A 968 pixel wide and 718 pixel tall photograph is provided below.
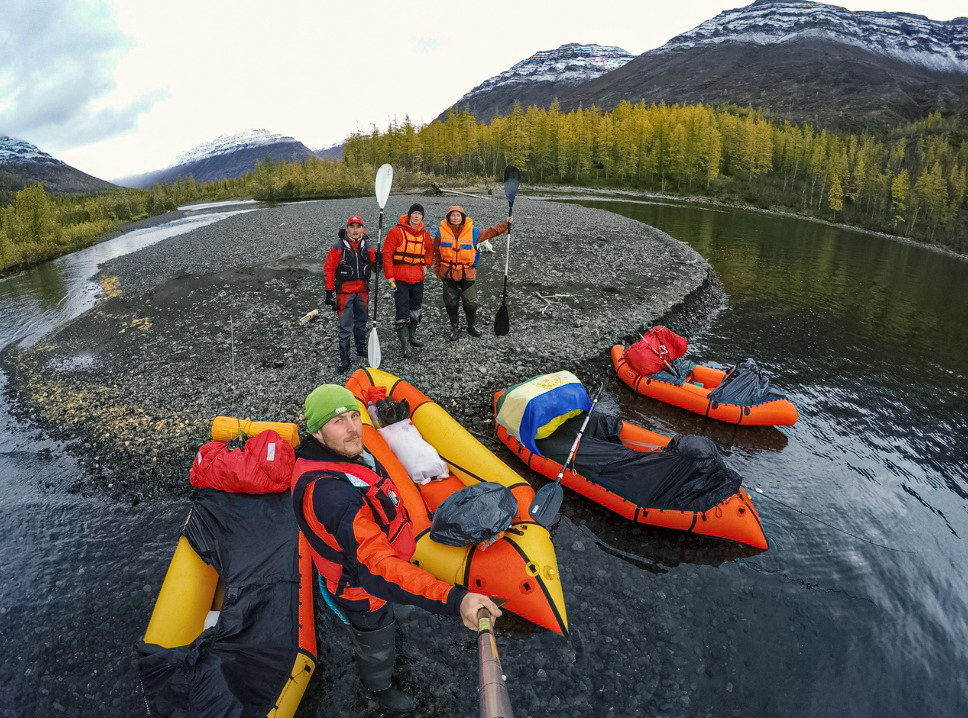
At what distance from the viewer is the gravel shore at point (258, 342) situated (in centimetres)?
776

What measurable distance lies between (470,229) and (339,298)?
287cm

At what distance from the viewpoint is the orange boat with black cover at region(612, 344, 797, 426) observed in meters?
8.38

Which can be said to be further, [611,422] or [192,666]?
[611,422]

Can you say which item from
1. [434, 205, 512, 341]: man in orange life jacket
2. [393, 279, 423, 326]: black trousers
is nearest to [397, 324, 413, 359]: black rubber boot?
[393, 279, 423, 326]: black trousers

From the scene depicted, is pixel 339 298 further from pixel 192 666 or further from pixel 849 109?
pixel 849 109

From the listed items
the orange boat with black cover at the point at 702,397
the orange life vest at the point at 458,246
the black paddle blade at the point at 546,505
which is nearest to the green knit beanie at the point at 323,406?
the black paddle blade at the point at 546,505

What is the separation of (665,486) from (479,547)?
2.57m

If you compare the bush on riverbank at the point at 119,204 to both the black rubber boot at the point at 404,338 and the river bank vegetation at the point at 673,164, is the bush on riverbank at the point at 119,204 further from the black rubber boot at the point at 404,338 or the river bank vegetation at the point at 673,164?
the black rubber boot at the point at 404,338

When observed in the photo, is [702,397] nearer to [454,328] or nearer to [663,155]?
[454,328]

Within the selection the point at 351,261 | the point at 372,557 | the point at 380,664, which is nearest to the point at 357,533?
the point at 372,557

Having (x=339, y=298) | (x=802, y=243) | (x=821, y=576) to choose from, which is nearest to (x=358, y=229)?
(x=339, y=298)

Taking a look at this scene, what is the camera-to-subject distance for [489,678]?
223 cm

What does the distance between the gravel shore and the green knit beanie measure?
474cm

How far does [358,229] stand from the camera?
7.94 meters
